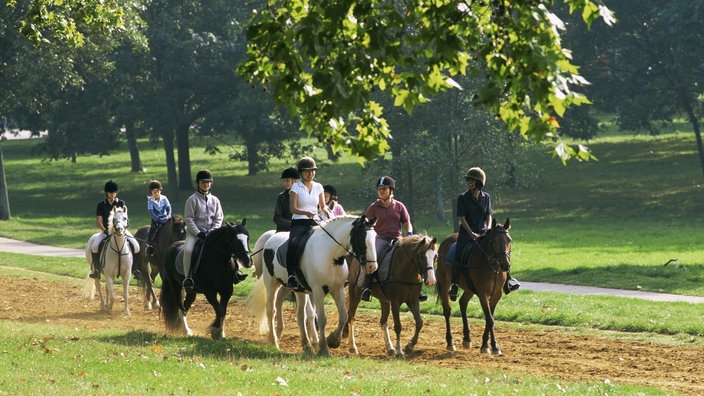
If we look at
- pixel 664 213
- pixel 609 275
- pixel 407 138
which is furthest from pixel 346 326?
pixel 664 213

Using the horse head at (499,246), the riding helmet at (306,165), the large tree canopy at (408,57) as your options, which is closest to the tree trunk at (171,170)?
the riding helmet at (306,165)

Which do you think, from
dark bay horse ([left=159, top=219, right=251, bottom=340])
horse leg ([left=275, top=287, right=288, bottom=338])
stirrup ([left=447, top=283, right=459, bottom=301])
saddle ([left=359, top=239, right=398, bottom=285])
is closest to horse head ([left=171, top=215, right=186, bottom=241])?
dark bay horse ([left=159, top=219, right=251, bottom=340])

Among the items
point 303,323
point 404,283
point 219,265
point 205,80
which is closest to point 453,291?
point 404,283

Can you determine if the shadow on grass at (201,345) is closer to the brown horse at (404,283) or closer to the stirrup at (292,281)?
the stirrup at (292,281)

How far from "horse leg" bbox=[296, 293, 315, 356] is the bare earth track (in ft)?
1.60

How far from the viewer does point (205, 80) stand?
57938mm

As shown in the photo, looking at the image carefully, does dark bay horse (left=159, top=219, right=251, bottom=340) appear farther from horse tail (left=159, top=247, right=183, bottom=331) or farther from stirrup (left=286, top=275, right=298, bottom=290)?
stirrup (left=286, top=275, right=298, bottom=290)

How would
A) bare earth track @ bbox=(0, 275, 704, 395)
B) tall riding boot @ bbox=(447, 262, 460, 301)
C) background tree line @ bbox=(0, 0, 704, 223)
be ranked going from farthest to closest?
background tree line @ bbox=(0, 0, 704, 223)
tall riding boot @ bbox=(447, 262, 460, 301)
bare earth track @ bbox=(0, 275, 704, 395)

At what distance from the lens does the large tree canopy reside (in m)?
10.1

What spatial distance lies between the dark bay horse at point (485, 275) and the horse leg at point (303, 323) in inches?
85.9

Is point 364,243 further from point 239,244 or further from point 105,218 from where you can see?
point 105,218

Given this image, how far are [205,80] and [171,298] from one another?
3970 cm

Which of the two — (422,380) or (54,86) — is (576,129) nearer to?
(54,86)

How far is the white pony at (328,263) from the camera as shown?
15.9 m
